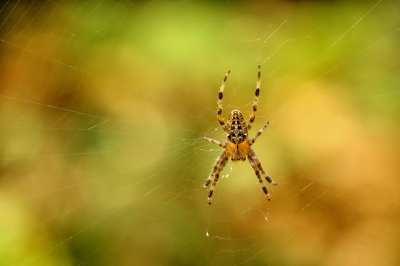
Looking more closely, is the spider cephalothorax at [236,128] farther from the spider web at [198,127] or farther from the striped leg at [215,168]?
the spider web at [198,127]

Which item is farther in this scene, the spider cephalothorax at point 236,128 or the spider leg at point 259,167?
the spider leg at point 259,167

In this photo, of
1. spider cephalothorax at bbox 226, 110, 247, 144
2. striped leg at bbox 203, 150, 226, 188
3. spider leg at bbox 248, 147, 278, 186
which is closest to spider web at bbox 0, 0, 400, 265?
striped leg at bbox 203, 150, 226, 188

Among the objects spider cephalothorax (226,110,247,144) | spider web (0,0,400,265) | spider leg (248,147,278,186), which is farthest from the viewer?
spider web (0,0,400,265)

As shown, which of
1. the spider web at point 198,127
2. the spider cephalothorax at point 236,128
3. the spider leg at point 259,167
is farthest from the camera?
the spider web at point 198,127

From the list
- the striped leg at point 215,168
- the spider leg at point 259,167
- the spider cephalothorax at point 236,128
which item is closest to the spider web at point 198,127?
the striped leg at point 215,168

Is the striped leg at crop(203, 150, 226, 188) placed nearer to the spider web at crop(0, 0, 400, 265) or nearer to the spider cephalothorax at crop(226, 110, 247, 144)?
the spider cephalothorax at crop(226, 110, 247, 144)

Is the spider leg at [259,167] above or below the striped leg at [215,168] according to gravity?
above

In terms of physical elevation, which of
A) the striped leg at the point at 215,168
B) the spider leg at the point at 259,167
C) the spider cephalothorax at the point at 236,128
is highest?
the spider cephalothorax at the point at 236,128

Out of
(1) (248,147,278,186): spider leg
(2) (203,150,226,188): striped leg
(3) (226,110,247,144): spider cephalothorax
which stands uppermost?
(3) (226,110,247,144): spider cephalothorax

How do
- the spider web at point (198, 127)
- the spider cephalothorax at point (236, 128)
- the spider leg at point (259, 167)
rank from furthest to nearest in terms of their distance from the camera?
the spider web at point (198, 127), the spider leg at point (259, 167), the spider cephalothorax at point (236, 128)
